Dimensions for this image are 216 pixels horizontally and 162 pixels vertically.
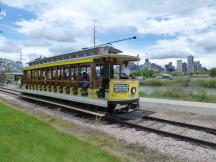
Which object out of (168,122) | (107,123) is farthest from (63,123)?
(168,122)

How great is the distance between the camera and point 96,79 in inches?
513

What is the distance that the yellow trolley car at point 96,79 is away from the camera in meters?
12.3

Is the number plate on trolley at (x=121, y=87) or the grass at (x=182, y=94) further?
the grass at (x=182, y=94)

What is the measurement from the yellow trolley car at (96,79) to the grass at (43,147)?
12.2 ft

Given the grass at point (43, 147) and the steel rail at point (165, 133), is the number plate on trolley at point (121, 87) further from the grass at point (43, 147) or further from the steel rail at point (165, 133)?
the grass at point (43, 147)

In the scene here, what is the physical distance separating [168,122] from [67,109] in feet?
21.8

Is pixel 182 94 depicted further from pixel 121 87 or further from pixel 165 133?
pixel 165 133

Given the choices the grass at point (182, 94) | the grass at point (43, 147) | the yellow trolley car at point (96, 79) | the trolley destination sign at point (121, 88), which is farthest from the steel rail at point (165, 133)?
the grass at point (182, 94)

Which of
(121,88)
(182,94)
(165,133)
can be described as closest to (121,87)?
(121,88)

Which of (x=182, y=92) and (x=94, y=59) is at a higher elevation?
(x=94, y=59)

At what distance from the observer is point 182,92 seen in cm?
2245

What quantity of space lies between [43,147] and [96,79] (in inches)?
250

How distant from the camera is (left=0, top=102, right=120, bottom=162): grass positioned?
6156 mm

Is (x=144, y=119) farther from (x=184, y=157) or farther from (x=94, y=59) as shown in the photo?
(x=184, y=157)
